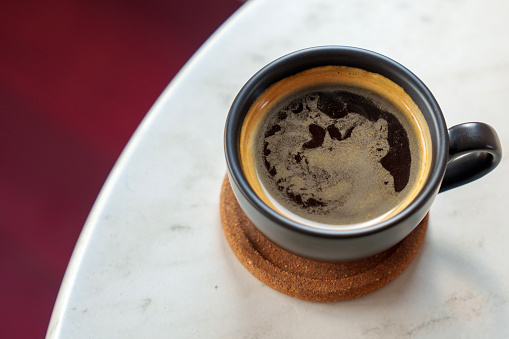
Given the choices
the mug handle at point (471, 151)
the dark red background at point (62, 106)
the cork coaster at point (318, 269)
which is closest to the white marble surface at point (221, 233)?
the cork coaster at point (318, 269)

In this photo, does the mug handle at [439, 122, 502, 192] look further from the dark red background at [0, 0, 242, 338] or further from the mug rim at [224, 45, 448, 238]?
the dark red background at [0, 0, 242, 338]

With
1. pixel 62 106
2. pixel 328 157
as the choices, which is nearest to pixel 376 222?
pixel 328 157

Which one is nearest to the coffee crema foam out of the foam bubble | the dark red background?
the foam bubble

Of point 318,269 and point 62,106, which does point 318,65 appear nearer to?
point 318,269

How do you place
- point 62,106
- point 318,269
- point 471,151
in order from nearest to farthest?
point 471,151 < point 318,269 < point 62,106

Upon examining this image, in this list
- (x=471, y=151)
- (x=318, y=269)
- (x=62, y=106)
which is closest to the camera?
(x=471, y=151)

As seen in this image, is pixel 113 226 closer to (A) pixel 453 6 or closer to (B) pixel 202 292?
(B) pixel 202 292
